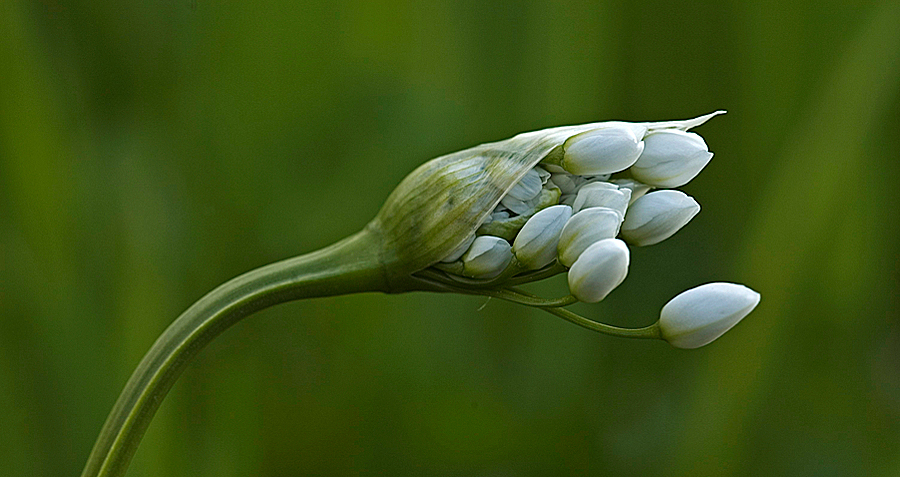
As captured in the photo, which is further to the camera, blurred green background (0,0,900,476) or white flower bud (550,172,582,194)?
blurred green background (0,0,900,476)

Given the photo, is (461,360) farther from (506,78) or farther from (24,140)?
(24,140)

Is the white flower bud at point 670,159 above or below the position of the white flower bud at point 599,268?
above

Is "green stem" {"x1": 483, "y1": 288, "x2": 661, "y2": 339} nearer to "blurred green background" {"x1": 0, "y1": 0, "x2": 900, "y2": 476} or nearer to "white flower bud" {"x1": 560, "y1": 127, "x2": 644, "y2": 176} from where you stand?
"white flower bud" {"x1": 560, "y1": 127, "x2": 644, "y2": 176}

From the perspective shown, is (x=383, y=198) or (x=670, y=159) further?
(x=383, y=198)

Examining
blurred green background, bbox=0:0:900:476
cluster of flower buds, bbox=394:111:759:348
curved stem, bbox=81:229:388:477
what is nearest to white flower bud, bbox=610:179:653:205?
cluster of flower buds, bbox=394:111:759:348

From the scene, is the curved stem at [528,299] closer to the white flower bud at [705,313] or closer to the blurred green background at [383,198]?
the white flower bud at [705,313]

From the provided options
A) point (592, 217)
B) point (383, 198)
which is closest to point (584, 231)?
point (592, 217)

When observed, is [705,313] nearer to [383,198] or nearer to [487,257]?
[487,257]

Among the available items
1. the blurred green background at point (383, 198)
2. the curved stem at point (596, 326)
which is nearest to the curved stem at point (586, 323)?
the curved stem at point (596, 326)
